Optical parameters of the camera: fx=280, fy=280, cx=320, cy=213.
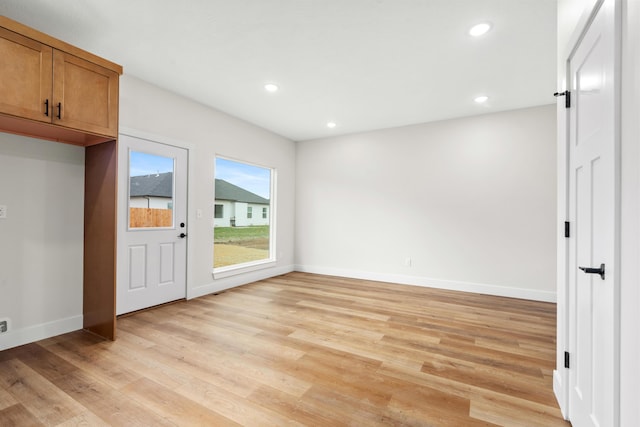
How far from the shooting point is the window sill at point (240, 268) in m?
4.32

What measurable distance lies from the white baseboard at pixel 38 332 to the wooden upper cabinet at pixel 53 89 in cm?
175

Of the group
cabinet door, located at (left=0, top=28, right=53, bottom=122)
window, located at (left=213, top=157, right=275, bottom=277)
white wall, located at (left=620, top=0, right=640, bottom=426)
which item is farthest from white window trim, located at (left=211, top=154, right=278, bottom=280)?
white wall, located at (left=620, top=0, right=640, bottom=426)

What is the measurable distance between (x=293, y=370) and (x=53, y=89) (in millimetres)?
2845

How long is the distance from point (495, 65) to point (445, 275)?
303 centimetres

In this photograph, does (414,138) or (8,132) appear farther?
(414,138)

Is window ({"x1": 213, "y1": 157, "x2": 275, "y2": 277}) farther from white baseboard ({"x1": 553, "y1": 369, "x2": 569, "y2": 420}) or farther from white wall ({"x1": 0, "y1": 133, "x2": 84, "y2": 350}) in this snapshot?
white baseboard ({"x1": 553, "y1": 369, "x2": 569, "y2": 420})

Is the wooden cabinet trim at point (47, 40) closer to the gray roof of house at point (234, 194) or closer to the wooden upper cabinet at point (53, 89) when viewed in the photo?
the wooden upper cabinet at point (53, 89)

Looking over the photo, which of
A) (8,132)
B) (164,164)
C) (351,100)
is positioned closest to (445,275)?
(351,100)

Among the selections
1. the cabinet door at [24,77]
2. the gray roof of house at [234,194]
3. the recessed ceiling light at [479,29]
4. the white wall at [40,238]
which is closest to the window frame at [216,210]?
the gray roof of house at [234,194]

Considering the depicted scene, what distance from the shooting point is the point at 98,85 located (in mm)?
2439

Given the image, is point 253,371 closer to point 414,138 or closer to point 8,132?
point 8,132

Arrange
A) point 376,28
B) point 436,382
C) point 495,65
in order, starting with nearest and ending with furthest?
point 436,382 → point 376,28 → point 495,65

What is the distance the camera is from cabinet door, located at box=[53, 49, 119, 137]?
220cm

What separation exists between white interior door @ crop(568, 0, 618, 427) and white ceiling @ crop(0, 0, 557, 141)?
3.73ft
